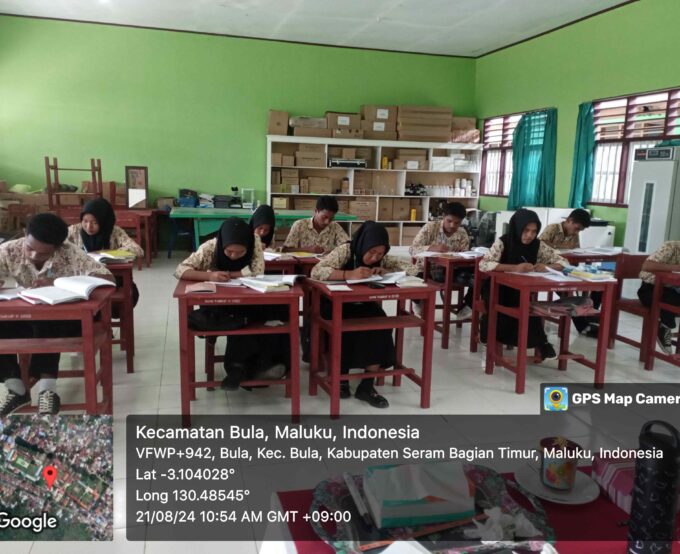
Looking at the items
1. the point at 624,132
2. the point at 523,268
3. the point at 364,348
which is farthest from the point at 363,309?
the point at 624,132

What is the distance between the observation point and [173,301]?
18.5ft

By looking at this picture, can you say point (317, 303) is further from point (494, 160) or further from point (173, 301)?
point (494, 160)

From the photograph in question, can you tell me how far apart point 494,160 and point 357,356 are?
23.4ft

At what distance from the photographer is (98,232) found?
399cm

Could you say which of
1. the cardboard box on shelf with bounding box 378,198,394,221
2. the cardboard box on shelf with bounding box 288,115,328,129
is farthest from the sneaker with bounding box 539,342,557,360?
the cardboard box on shelf with bounding box 288,115,328,129

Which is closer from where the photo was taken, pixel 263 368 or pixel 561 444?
pixel 561 444

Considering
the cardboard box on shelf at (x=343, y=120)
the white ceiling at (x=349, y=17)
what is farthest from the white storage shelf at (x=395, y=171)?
the white ceiling at (x=349, y=17)

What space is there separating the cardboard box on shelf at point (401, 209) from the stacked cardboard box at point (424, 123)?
1031 mm

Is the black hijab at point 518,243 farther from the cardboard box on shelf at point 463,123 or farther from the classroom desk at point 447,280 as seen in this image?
the cardboard box on shelf at point 463,123

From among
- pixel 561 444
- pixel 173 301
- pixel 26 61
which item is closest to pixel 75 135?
pixel 26 61

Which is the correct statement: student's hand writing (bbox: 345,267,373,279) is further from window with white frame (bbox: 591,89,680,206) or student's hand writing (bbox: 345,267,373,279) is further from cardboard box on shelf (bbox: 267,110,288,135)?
cardboard box on shelf (bbox: 267,110,288,135)

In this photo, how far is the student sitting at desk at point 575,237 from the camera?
4.82 m

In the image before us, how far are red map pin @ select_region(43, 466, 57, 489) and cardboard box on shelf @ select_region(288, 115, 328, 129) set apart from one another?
7973mm

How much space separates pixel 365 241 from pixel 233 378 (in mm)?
1074
